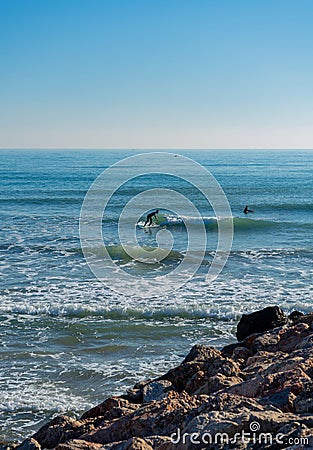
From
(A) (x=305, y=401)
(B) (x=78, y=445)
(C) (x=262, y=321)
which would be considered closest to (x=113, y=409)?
(B) (x=78, y=445)

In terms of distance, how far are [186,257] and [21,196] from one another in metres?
21.0

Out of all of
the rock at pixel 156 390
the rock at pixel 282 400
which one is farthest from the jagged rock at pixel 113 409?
the rock at pixel 282 400

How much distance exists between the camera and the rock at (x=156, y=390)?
4.91 meters

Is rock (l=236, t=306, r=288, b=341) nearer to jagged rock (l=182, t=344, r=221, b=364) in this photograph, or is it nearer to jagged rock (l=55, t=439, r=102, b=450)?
jagged rock (l=182, t=344, r=221, b=364)

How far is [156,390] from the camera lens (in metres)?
5.03

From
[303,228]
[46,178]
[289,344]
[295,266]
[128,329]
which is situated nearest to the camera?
[289,344]

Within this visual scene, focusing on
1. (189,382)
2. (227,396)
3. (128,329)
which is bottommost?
(128,329)

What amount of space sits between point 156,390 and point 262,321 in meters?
3.36

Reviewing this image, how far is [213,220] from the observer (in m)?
28.8

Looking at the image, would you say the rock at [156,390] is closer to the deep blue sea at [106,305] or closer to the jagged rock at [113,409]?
the jagged rock at [113,409]

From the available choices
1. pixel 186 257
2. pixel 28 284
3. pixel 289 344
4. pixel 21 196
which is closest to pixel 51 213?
pixel 21 196

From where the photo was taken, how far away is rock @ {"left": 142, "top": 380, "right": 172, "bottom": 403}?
4.91 meters

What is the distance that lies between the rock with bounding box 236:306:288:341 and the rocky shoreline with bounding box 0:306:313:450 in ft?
4.14

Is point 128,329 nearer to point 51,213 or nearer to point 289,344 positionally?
point 289,344
